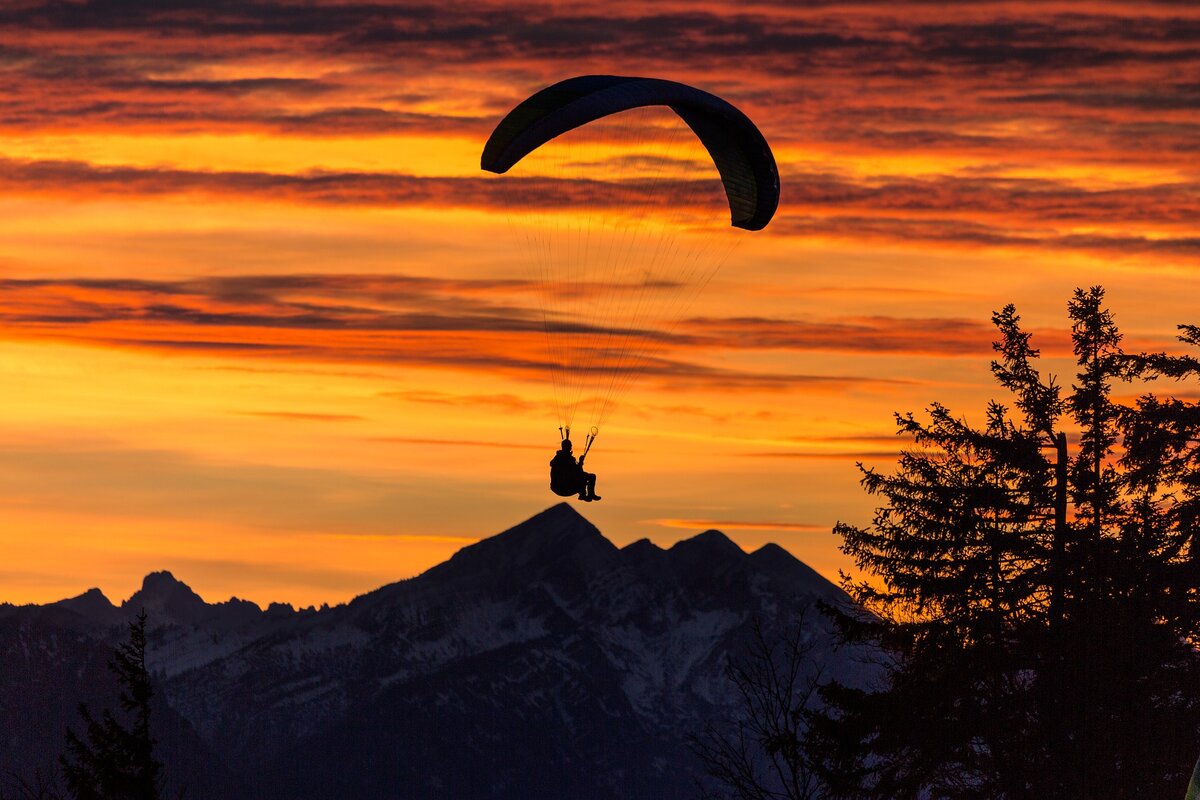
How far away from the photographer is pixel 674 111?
157ft

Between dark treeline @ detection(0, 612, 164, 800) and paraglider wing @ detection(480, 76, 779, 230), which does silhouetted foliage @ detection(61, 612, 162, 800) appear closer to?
dark treeline @ detection(0, 612, 164, 800)

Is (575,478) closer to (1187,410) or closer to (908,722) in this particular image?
(908,722)

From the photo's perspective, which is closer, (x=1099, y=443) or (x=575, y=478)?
(x=575, y=478)

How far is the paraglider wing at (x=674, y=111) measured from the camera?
42719 mm

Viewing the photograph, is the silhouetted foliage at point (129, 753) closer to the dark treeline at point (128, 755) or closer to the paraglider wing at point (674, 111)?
the dark treeline at point (128, 755)

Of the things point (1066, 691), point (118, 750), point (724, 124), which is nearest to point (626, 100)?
point (724, 124)

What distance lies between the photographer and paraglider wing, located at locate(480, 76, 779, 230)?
42719 millimetres

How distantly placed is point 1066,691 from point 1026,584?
3.35 meters

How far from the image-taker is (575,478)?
43125 millimetres

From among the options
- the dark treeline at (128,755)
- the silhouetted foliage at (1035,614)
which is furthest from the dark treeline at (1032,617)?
the dark treeline at (128,755)

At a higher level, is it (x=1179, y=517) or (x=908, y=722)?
(x=1179, y=517)

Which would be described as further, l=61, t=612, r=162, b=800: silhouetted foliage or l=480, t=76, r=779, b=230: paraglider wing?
l=61, t=612, r=162, b=800: silhouetted foliage

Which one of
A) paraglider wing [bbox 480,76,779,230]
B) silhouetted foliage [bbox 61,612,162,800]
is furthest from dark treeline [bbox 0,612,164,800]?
paraglider wing [bbox 480,76,779,230]

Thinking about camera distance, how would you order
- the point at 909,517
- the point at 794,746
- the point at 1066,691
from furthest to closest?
1. the point at 909,517
2. the point at 1066,691
3. the point at 794,746
